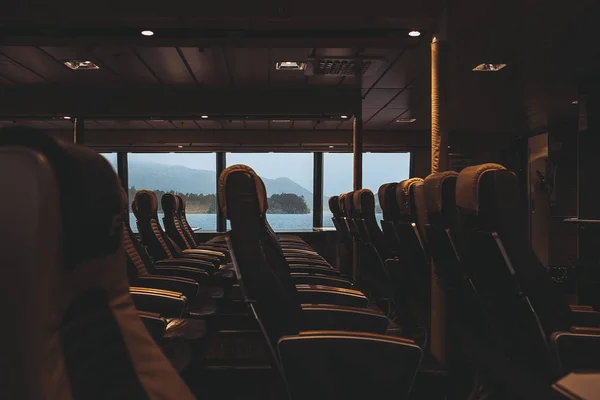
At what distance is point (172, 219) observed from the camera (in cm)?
548

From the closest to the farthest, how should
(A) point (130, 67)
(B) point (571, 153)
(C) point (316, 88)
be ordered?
(A) point (130, 67), (C) point (316, 88), (B) point (571, 153)

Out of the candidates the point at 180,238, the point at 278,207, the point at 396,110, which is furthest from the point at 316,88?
the point at 278,207

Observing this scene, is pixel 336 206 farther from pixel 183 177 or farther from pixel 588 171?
pixel 183 177

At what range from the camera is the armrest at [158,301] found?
2395mm

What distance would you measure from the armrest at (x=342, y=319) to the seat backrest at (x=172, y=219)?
3452 millimetres

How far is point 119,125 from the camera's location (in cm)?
932

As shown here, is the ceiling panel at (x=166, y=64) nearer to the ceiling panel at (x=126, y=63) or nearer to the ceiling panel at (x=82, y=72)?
the ceiling panel at (x=126, y=63)

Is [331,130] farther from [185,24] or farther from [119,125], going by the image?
[185,24]

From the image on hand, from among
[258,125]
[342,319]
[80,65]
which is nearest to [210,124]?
[258,125]

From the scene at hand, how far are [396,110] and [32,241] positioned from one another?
7.98 m

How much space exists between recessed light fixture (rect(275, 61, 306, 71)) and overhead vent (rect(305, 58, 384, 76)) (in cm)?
10

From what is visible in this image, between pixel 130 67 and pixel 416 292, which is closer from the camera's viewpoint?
pixel 416 292

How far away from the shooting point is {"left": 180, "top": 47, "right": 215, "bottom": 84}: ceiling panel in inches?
203

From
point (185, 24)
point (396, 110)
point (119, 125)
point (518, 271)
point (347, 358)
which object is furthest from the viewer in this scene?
point (119, 125)
